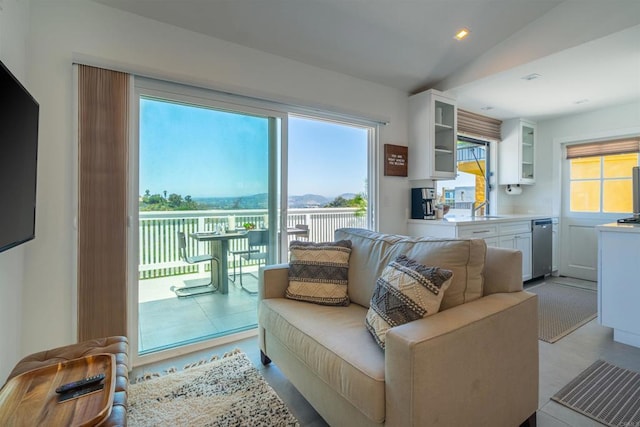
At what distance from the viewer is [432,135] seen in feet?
11.4

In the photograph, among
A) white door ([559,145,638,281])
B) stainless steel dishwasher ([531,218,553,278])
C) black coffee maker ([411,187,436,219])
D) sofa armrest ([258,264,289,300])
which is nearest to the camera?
sofa armrest ([258,264,289,300])

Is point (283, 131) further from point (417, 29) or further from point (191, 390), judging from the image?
point (191, 390)

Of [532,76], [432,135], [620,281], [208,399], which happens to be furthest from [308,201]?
[620,281]

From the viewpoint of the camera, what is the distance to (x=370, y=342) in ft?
4.67

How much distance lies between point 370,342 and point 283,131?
6.60 feet

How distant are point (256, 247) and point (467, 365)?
6.52ft

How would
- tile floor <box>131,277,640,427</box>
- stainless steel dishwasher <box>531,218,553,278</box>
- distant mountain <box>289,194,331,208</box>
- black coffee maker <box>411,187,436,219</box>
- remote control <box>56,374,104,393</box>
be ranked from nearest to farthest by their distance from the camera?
remote control <box>56,374,104,393</box> < tile floor <box>131,277,640,427</box> < distant mountain <box>289,194,331,208</box> < black coffee maker <box>411,187,436,219</box> < stainless steel dishwasher <box>531,218,553,278</box>

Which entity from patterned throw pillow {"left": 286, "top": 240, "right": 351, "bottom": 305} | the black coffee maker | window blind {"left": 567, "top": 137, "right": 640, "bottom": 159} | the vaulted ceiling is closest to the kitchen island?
the black coffee maker

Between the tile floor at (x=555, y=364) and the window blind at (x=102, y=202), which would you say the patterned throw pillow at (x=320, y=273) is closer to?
the tile floor at (x=555, y=364)

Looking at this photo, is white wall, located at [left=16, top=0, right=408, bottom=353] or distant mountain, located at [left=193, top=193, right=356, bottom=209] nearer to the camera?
white wall, located at [left=16, top=0, right=408, bottom=353]

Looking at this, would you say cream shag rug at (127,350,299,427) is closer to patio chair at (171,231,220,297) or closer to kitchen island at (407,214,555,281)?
patio chair at (171,231,220,297)

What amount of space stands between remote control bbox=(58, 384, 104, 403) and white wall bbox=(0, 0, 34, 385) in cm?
94

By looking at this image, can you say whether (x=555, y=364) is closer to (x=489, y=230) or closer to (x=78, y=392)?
(x=489, y=230)

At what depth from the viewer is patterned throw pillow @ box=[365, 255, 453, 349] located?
1359 mm
